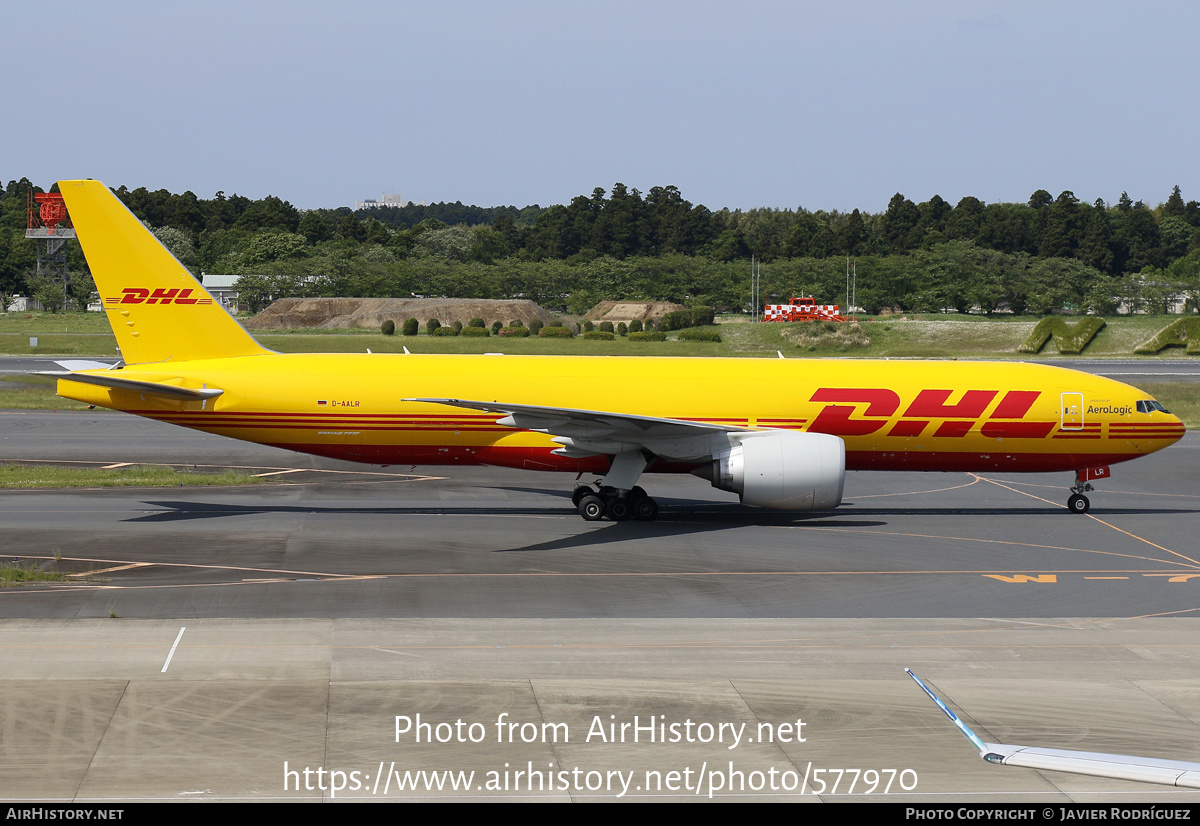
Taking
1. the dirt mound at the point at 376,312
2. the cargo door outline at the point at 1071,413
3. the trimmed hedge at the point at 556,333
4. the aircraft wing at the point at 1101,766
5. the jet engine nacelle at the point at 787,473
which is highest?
the dirt mound at the point at 376,312

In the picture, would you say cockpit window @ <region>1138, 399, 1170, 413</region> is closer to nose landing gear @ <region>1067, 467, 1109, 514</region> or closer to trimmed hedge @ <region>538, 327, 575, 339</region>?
nose landing gear @ <region>1067, 467, 1109, 514</region>

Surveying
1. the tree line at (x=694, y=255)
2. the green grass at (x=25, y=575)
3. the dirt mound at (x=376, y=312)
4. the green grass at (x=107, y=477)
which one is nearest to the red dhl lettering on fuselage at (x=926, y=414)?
the green grass at (x=107, y=477)

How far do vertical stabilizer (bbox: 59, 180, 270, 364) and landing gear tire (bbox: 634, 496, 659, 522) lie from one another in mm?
12354

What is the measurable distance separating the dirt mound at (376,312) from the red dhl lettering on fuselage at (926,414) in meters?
89.2

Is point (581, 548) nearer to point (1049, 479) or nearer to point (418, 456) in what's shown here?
point (418, 456)

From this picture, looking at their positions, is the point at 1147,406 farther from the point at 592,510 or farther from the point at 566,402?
the point at 566,402

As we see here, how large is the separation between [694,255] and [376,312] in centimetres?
7586

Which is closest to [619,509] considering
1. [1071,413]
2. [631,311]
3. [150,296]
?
[1071,413]

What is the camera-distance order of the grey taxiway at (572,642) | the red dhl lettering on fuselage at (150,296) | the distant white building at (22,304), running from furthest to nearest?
1. the distant white building at (22,304)
2. the red dhl lettering on fuselage at (150,296)
3. the grey taxiway at (572,642)

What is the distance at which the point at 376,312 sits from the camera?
121 metres

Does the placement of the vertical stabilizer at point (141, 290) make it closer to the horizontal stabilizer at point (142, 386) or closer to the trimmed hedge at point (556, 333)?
the horizontal stabilizer at point (142, 386)

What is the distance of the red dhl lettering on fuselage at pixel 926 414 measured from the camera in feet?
98.4

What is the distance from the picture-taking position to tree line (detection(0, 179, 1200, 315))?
131250 millimetres

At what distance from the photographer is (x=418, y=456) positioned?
2998cm
